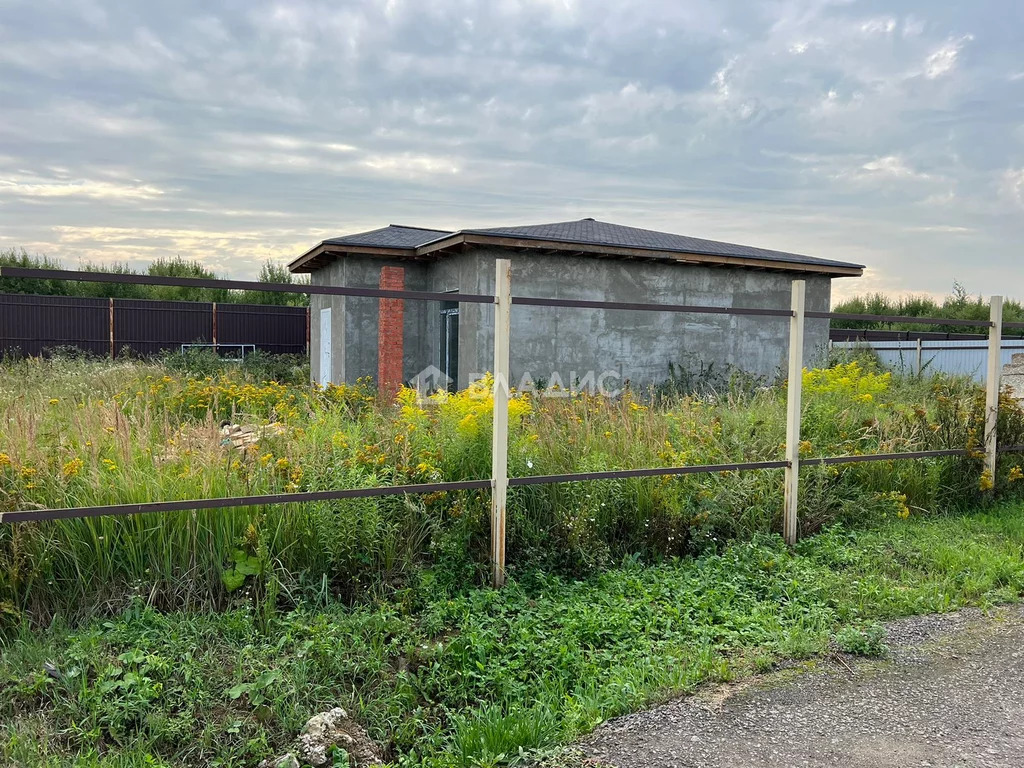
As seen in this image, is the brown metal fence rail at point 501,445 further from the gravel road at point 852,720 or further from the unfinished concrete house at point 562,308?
the unfinished concrete house at point 562,308

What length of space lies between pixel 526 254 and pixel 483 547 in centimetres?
820

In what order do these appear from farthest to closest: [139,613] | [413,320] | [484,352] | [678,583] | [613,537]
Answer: [413,320]
[484,352]
[613,537]
[678,583]
[139,613]

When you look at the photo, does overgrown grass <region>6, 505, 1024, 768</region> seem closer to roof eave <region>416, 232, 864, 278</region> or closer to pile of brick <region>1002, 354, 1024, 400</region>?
roof eave <region>416, 232, 864, 278</region>

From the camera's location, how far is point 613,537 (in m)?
5.24

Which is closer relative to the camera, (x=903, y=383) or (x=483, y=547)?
(x=483, y=547)

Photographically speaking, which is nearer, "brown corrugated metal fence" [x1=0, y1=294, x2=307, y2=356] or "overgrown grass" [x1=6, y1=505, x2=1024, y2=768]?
"overgrown grass" [x1=6, y1=505, x2=1024, y2=768]

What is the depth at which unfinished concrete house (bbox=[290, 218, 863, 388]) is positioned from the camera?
12242 mm

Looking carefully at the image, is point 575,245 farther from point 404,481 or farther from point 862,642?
point 862,642

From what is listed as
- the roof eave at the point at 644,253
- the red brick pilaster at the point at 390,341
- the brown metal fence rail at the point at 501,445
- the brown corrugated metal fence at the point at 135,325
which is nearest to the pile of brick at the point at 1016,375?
the roof eave at the point at 644,253

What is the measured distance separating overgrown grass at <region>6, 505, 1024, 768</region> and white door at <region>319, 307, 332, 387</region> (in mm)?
11281

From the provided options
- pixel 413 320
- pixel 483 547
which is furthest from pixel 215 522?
pixel 413 320

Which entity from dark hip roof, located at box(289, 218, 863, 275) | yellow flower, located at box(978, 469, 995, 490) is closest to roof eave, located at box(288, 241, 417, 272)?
dark hip roof, located at box(289, 218, 863, 275)

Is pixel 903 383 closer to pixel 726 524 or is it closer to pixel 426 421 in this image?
pixel 726 524

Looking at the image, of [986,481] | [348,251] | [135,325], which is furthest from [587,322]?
[135,325]
